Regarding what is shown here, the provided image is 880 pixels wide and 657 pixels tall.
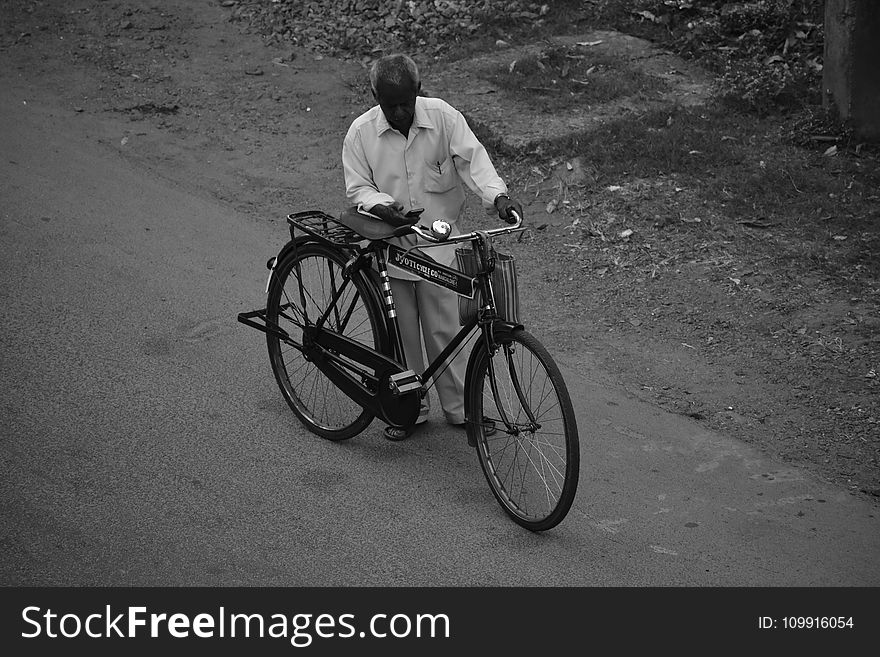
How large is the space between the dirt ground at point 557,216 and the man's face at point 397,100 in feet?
6.15

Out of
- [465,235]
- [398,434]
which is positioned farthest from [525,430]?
[398,434]

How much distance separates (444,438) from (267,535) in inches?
47.3

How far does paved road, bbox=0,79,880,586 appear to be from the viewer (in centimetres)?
409

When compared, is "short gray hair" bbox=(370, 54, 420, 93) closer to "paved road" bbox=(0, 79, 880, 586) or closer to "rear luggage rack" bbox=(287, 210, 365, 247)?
"rear luggage rack" bbox=(287, 210, 365, 247)

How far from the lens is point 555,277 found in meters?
7.02

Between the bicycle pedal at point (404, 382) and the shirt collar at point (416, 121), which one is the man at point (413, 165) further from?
the bicycle pedal at point (404, 382)

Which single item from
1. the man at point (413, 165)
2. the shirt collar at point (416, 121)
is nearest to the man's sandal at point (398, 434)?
the man at point (413, 165)

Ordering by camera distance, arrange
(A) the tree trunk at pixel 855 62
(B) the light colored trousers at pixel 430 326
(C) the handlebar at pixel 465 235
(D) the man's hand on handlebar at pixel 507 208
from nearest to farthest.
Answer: (C) the handlebar at pixel 465 235
(D) the man's hand on handlebar at pixel 507 208
(B) the light colored trousers at pixel 430 326
(A) the tree trunk at pixel 855 62

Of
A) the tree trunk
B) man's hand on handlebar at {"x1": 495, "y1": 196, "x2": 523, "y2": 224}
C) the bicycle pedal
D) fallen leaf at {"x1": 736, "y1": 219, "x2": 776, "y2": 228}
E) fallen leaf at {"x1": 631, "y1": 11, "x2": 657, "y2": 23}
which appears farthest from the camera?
fallen leaf at {"x1": 631, "y1": 11, "x2": 657, "y2": 23}

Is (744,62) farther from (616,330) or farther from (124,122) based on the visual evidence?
(124,122)

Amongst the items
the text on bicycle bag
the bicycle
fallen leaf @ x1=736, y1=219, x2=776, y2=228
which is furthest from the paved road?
fallen leaf @ x1=736, y1=219, x2=776, y2=228

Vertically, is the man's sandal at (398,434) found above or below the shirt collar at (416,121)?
below

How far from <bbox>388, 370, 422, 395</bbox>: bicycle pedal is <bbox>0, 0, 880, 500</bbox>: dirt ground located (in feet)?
3.52

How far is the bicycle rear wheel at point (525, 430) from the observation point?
405cm
